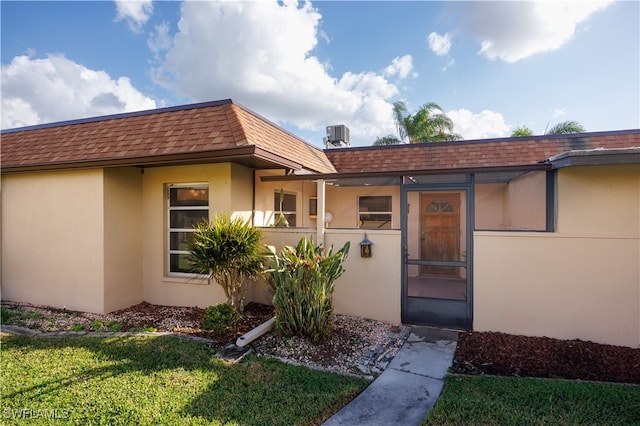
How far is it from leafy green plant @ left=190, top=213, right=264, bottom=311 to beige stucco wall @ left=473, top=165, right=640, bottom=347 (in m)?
4.55

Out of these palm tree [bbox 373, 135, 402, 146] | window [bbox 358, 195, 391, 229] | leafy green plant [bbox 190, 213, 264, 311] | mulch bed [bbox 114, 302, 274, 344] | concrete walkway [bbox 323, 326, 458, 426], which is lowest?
concrete walkway [bbox 323, 326, 458, 426]

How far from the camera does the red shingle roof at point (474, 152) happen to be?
9.09 m

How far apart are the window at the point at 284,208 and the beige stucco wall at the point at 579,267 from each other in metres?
5.14

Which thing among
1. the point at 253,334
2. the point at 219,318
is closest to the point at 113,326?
the point at 219,318

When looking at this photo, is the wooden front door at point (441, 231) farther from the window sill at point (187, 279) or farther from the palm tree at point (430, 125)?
the palm tree at point (430, 125)

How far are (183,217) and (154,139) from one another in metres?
1.89

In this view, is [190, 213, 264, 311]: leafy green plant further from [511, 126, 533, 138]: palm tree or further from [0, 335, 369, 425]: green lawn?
[511, 126, 533, 138]: palm tree

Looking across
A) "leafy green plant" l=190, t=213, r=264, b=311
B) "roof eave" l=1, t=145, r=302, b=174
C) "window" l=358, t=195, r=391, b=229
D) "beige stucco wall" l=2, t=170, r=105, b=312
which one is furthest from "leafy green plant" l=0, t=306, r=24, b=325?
"window" l=358, t=195, r=391, b=229

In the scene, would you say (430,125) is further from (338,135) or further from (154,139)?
(154,139)

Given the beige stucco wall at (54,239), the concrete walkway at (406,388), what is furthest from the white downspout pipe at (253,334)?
the beige stucco wall at (54,239)

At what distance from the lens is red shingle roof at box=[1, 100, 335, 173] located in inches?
257

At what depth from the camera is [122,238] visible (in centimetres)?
750

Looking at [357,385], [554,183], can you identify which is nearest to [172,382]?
[357,385]

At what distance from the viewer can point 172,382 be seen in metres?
4.10
